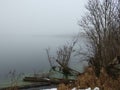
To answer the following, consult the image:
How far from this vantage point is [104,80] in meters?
16.0

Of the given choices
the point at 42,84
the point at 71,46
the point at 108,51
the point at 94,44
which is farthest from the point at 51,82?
the point at 71,46

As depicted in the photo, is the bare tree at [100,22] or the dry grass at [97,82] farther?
the bare tree at [100,22]

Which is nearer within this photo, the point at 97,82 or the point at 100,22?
the point at 97,82

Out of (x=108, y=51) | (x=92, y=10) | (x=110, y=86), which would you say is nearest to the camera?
(x=110, y=86)

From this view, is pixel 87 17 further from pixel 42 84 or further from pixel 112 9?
pixel 42 84

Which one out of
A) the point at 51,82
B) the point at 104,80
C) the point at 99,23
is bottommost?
the point at 51,82

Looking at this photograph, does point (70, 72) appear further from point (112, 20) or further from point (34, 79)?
point (112, 20)

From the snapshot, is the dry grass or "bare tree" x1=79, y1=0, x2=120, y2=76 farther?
"bare tree" x1=79, y1=0, x2=120, y2=76

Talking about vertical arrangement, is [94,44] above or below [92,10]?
below

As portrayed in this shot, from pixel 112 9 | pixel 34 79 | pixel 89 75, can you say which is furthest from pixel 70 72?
pixel 112 9

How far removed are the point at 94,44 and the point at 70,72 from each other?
12183 mm

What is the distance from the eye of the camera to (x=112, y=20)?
39688mm

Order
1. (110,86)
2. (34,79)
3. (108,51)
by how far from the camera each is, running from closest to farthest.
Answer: (110,86) → (108,51) → (34,79)

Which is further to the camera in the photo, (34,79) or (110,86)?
(34,79)
